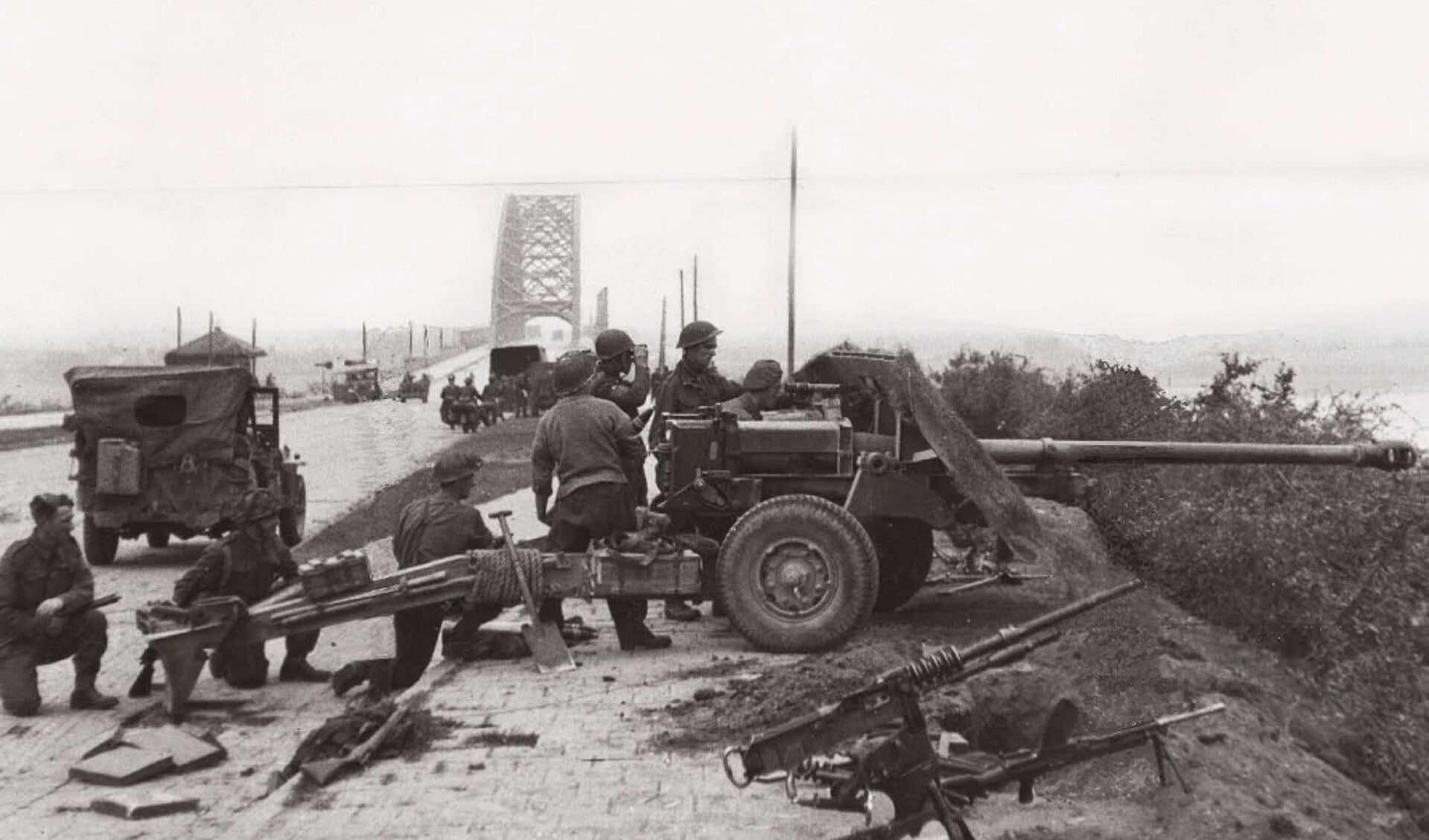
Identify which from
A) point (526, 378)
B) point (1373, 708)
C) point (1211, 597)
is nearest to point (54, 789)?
point (1373, 708)

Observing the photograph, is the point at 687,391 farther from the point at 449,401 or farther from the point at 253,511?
the point at 449,401

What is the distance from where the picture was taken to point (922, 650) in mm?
7812

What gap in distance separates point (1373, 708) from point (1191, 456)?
1994 mm

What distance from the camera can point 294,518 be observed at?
15109 millimetres

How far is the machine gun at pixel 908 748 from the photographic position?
4.53m

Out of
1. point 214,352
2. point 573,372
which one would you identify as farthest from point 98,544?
point 214,352

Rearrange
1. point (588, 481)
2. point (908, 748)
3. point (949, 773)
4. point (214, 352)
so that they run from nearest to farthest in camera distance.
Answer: point (908, 748), point (949, 773), point (588, 481), point (214, 352)

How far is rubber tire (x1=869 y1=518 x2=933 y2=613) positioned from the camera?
9312 mm

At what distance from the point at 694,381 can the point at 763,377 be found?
78cm

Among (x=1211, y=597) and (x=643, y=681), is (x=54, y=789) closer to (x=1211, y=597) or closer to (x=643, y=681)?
(x=643, y=681)

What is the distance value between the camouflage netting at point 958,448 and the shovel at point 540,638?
92.0 inches

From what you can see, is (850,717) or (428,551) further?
(428,551)

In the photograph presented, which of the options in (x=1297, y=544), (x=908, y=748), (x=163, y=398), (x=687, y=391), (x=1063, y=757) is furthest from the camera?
(x=163, y=398)

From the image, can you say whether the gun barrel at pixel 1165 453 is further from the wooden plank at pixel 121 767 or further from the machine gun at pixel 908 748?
the wooden plank at pixel 121 767
